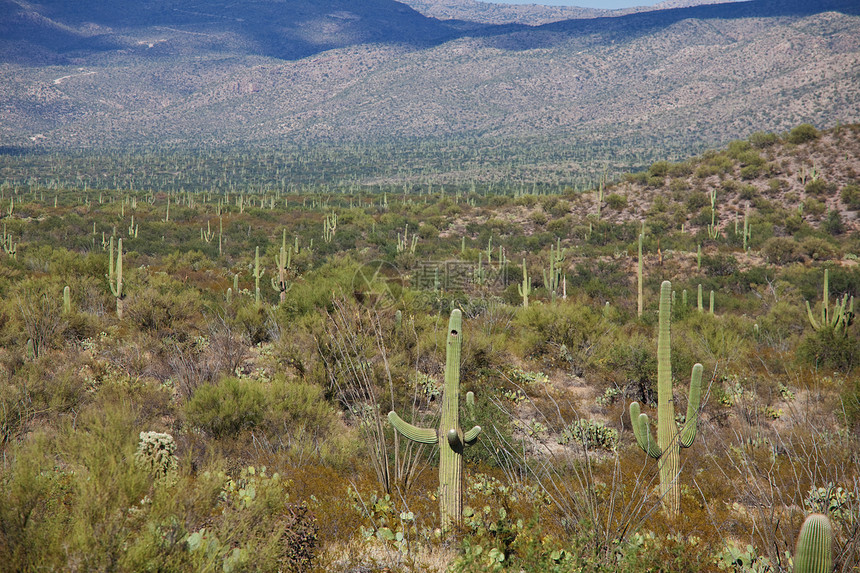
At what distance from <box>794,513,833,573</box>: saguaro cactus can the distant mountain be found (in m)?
85.8

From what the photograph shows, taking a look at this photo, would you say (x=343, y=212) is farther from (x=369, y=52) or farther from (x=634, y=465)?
(x=369, y=52)

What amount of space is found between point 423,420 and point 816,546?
13.9 feet

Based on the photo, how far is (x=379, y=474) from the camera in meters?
4.67

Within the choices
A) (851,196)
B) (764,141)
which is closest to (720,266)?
(851,196)

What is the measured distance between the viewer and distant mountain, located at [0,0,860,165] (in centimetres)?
8956

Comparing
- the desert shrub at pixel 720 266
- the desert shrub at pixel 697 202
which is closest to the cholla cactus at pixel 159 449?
the desert shrub at pixel 720 266

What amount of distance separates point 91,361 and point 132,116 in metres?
149

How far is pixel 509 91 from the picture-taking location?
424ft

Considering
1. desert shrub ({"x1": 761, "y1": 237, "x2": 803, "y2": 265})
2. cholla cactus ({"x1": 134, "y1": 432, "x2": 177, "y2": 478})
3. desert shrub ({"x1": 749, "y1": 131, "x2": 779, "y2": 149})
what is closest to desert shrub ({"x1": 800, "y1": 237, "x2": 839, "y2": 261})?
desert shrub ({"x1": 761, "y1": 237, "x2": 803, "y2": 265})

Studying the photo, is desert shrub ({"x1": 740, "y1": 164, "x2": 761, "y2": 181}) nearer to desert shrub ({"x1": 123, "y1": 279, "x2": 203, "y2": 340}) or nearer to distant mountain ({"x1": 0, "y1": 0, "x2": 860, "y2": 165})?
desert shrub ({"x1": 123, "y1": 279, "x2": 203, "y2": 340})

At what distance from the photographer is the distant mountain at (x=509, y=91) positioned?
3526 inches

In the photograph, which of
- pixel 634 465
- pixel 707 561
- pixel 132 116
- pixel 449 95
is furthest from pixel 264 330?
pixel 132 116

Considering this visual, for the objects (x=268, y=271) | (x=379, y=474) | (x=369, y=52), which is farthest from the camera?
(x=369, y=52)

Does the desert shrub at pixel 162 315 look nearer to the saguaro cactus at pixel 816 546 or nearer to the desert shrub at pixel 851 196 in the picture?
the saguaro cactus at pixel 816 546
